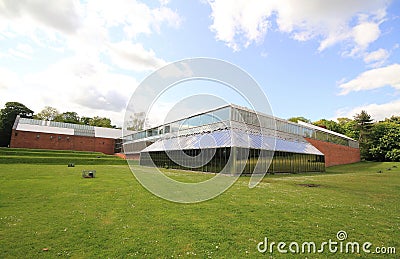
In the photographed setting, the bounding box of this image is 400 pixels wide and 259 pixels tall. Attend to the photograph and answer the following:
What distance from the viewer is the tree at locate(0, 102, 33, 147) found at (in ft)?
180

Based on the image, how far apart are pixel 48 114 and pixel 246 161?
71.5 metres

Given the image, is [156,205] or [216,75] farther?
[216,75]

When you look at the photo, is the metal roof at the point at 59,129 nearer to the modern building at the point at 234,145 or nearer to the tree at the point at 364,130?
the modern building at the point at 234,145

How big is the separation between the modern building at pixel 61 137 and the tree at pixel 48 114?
1529 centimetres

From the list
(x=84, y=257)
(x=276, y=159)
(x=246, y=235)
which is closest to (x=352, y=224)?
(x=246, y=235)

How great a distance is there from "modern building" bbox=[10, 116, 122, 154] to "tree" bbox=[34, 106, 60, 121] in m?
15.3

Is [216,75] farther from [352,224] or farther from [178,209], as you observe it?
[352,224]

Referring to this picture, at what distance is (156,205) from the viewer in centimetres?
815

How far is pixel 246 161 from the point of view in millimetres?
20922

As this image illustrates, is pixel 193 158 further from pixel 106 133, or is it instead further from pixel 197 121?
pixel 106 133

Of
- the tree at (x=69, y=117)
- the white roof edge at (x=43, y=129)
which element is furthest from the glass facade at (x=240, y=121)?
the tree at (x=69, y=117)

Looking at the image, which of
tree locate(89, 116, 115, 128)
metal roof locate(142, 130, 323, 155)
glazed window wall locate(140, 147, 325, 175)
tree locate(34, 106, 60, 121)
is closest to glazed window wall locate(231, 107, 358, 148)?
metal roof locate(142, 130, 323, 155)

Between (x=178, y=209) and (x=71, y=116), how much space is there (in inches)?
3286

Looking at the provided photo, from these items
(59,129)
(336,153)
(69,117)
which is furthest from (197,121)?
(69,117)
